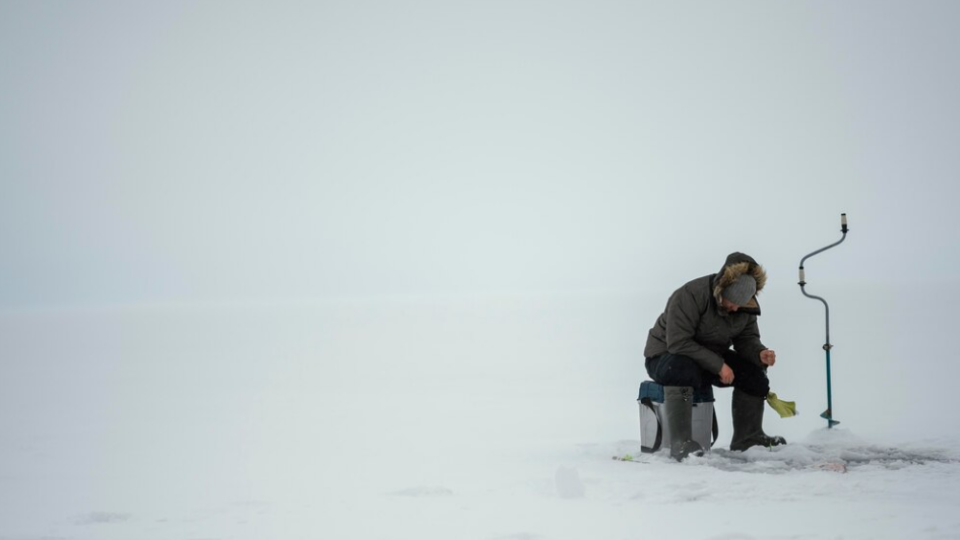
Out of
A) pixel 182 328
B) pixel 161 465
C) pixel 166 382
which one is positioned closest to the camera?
pixel 161 465

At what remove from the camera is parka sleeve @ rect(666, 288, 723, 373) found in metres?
5.02

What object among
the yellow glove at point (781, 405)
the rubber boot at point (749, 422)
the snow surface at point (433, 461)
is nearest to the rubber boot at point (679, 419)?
the snow surface at point (433, 461)

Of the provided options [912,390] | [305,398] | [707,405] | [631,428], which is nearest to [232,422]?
[305,398]

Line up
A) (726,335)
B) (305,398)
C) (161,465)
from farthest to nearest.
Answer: (305,398) < (161,465) < (726,335)

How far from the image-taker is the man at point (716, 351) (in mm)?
4965

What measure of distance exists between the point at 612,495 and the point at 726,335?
1.30 metres

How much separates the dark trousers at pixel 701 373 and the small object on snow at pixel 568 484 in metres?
0.95

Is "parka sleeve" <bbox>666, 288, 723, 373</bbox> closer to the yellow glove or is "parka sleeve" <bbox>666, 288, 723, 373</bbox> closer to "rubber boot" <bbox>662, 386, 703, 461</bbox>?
"rubber boot" <bbox>662, 386, 703, 461</bbox>

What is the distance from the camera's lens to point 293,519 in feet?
13.4

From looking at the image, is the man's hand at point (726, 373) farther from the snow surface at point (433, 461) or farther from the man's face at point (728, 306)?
the snow surface at point (433, 461)

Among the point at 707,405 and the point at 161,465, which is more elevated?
the point at 707,405

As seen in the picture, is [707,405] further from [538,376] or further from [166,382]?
[166,382]

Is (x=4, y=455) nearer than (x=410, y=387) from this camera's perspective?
Yes

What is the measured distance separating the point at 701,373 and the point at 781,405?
1.98 feet
